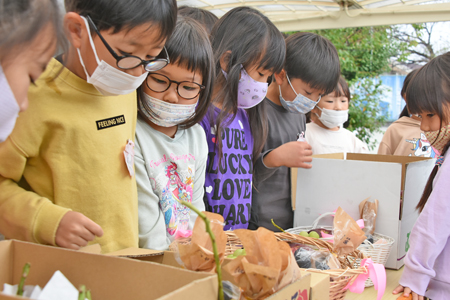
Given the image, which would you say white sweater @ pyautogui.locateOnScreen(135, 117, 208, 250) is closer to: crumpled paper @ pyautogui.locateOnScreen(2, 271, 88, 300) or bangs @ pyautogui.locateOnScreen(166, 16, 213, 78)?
bangs @ pyautogui.locateOnScreen(166, 16, 213, 78)

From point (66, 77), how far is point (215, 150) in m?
0.73

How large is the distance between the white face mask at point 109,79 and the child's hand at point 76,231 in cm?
36

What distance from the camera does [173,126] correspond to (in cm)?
141

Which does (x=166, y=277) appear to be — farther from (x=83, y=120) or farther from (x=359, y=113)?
(x=359, y=113)

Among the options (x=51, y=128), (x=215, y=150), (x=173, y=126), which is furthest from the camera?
(x=215, y=150)

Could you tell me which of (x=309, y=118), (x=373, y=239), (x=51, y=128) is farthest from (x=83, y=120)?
(x=309, y=118)

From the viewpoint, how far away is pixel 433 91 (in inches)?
59.2

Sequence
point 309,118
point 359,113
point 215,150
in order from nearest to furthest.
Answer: point 215,150
point 309,118
point 359,113

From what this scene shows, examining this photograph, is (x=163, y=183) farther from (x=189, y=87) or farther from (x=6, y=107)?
(x=6, y=107)

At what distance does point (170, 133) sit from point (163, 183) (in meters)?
0.19

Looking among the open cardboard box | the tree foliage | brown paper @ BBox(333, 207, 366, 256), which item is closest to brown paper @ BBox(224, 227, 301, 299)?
the open cardboard box

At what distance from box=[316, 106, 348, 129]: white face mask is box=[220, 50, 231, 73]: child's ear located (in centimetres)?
120

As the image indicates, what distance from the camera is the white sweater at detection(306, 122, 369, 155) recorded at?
2.76 m

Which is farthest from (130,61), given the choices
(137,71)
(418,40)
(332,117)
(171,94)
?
(418,40)
